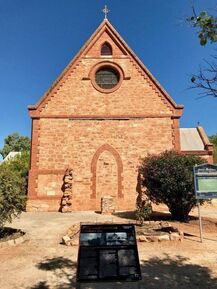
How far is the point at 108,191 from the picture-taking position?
69.5 ft

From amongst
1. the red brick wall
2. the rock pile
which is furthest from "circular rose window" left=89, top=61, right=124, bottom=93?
the rock pile

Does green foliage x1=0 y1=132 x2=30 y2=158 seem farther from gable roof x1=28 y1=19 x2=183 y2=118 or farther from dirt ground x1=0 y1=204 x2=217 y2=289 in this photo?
dirt ground x1=0 y1=204 x2=217 y2=289

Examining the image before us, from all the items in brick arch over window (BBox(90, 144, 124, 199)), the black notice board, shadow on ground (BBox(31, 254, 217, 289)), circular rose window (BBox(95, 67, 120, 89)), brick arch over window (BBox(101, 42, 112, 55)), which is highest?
brick arch over window (BBox(101, 42, 112, 55))

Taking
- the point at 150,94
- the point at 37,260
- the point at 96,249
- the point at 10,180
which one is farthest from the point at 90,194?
the point at 96,249

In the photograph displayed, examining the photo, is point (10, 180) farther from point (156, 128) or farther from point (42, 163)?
point (156, 128)

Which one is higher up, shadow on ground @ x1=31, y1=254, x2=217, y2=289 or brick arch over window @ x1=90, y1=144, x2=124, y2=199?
brick arch over window @ x1=90, y1=144, x2=124, y2=199

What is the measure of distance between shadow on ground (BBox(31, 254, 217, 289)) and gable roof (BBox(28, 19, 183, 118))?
1524 cm

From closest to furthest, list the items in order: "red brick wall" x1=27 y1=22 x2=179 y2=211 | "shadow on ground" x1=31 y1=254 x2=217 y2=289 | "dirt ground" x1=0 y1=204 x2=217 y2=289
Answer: "shadow on ground" x1=31 y1=254 x2=217 y2=289 → "dirt ground" x1=0 y1=204 x2=217 y2=289 → "red brick wall" x1=27 y1=22 x2=179 y2=211

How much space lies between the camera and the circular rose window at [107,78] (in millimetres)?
23172

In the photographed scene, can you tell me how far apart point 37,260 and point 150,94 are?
1653 cm

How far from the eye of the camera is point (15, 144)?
68188mm

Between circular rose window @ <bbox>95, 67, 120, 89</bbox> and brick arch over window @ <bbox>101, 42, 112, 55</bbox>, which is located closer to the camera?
circular rose window @ <bbox>95, 67, 120, 89</bbox>

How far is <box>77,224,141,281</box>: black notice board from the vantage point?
5.02 m

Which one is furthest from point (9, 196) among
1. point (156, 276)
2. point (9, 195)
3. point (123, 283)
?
point (156, 276)
